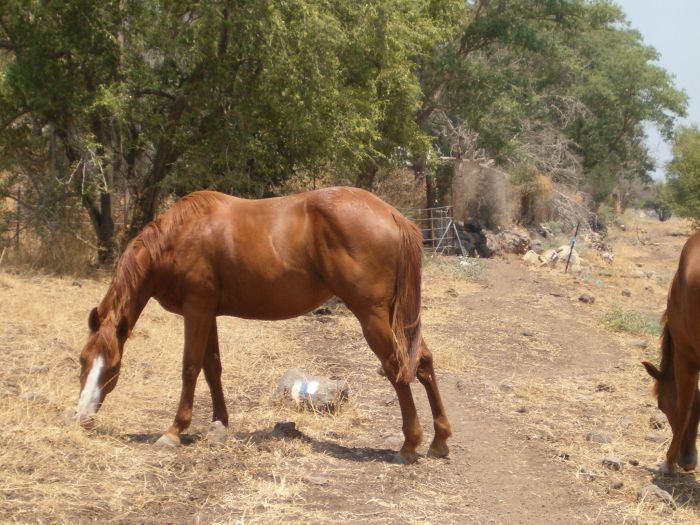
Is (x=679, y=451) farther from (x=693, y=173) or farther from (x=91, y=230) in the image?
(x=693, y=173)

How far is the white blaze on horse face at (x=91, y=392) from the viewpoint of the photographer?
216 inches

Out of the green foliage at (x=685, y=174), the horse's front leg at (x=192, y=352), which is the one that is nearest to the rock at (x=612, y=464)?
the horse's front leg at (x=192, y=352)

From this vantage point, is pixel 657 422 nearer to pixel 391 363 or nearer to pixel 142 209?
pixel 391 363

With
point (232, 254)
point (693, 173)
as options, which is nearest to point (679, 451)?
point (232, 254)

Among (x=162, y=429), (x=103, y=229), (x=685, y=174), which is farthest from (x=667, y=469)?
(x=685, y=174)

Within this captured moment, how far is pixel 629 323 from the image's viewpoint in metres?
12.8

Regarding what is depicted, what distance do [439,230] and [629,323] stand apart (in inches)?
445

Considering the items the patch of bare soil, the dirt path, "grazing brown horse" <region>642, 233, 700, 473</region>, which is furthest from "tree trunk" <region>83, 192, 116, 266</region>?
"grazing brown horse" <region>642, 233, 700, 473</region>

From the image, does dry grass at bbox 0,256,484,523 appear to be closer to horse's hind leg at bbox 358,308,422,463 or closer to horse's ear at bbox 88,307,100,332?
horse's hind leg at bbox 358,308,422,463

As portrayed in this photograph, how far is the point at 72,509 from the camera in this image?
4105 millimetres

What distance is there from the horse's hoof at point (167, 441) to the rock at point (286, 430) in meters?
0.71

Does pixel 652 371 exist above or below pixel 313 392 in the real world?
above

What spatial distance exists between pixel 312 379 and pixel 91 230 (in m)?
8.55

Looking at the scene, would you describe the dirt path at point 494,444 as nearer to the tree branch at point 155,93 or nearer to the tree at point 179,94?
the tree at point 179,94
